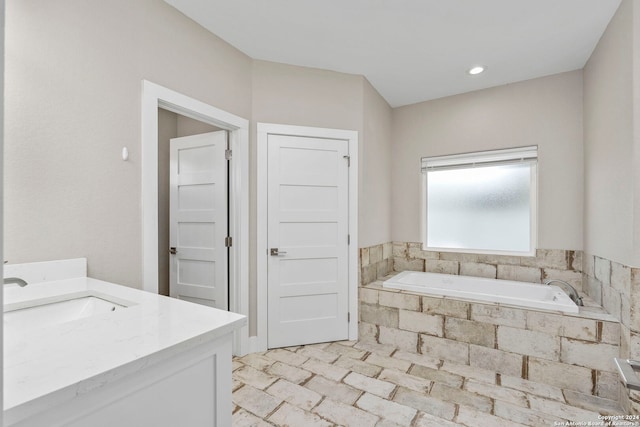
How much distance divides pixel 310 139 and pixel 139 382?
2448 millimetres

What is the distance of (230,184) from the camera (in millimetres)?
2738

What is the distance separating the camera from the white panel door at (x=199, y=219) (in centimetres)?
275

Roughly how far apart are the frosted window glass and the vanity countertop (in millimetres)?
3197

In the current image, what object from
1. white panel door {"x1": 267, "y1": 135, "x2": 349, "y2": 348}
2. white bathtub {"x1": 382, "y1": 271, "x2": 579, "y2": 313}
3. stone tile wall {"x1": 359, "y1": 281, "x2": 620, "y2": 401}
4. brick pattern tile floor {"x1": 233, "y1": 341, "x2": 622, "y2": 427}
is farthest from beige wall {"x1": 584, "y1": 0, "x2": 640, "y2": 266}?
white panel door {"x1": 267, "y1": 135, "x2": 349, "y2": 348}

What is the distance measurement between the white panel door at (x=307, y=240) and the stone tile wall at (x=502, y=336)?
367 mm

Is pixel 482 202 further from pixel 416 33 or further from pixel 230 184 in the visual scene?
pixel 230 184

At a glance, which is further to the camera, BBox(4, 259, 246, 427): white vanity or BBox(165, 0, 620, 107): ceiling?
BBox(165, 0, 620, 107): ceiling

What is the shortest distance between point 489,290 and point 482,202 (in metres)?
0.98

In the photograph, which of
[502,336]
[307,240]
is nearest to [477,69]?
[307,240]

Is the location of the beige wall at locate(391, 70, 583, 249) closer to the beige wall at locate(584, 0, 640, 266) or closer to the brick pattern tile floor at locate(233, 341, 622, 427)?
the beige wall at locate(584, 0, 640, 266)

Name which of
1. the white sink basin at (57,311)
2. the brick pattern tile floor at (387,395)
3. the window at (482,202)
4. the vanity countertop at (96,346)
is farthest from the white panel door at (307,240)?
the vanity countertop at (96,346)

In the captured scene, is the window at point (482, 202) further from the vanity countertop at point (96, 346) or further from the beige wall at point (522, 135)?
the vanity countertop at point (96, 346)

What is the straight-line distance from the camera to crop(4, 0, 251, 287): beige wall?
4.55 feet

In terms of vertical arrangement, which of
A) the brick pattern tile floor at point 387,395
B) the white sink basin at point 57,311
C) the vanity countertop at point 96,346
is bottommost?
the brick pattern tile floor at point 387,395
